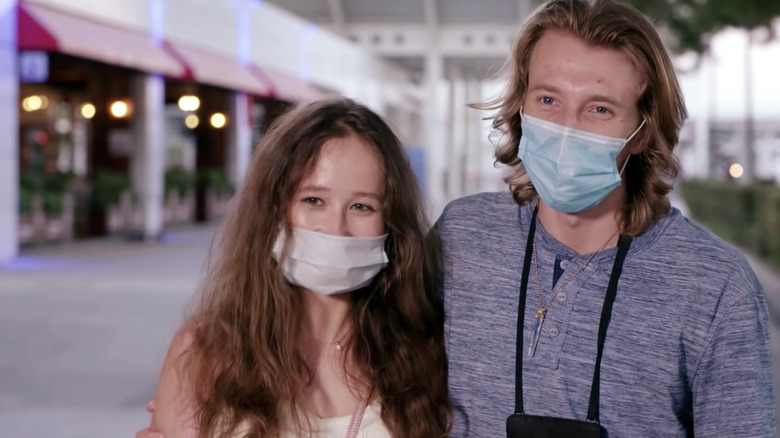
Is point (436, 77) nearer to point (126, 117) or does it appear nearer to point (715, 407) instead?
point (126, 117)

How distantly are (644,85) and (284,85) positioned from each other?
2394cm

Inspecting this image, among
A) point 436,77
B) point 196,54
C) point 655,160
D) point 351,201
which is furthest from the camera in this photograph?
point 436,77

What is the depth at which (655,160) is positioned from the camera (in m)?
2.46

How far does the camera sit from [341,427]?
260cm

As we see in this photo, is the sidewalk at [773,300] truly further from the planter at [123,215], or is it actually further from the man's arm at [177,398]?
the planter at [123,215]

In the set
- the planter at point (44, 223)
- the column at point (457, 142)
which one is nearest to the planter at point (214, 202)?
the planter at point (44, 223)

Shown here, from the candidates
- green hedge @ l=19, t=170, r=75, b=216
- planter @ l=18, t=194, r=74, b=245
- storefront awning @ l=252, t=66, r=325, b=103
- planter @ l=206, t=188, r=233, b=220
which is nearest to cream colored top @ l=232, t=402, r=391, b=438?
green hedge @ l=19, t=170, r=75, b=216

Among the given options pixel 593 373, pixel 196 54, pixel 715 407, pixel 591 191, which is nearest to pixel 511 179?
pixel 591 191

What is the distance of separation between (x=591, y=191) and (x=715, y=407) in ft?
1.65

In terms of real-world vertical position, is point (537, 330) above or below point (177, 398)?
above

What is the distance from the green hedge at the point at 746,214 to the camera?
14852 millimetres

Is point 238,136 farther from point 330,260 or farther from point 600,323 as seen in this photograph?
point 600,323

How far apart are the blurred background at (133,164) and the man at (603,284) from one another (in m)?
0.50

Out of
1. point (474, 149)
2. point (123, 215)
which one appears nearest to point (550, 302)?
point (123, 215)
